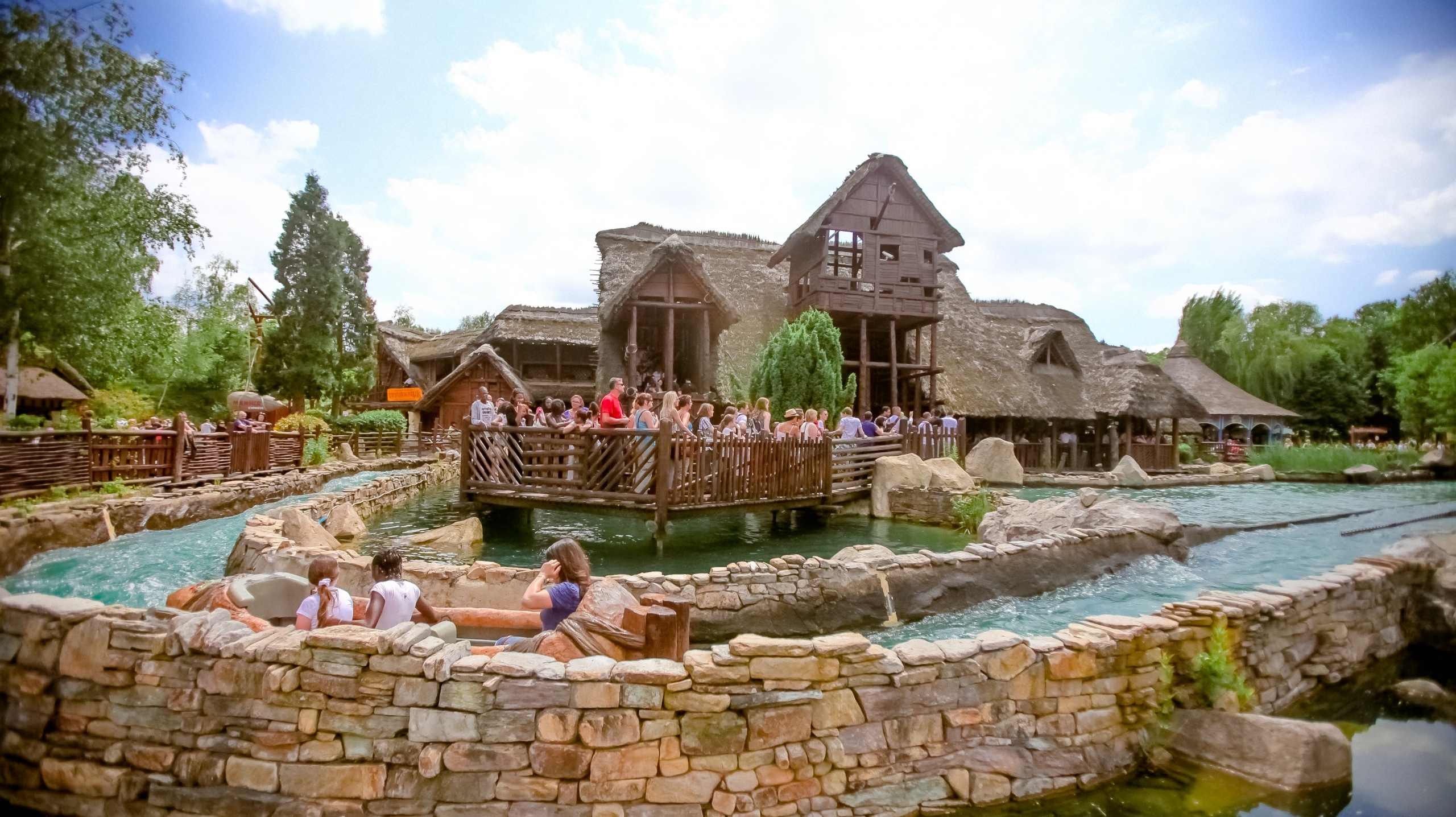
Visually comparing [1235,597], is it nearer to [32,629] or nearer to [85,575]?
[32,629]

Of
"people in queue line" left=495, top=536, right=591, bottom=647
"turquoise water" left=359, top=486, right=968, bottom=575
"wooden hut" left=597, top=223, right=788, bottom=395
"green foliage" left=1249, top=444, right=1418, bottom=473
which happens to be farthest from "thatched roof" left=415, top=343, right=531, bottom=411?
"green foliage" left=1249, top=444, right=1418, bottom=473

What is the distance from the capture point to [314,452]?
20.5 m

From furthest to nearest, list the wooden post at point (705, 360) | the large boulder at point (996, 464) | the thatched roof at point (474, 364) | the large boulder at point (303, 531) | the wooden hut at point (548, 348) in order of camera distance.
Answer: the wooden hut at point (548, 348) → the thatched roof at point (474, 364) → the wooden post at point (705, 360) → the large boulder at point (996, 464) → the large boulder at point (303, 531)

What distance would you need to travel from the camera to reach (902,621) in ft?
25.7

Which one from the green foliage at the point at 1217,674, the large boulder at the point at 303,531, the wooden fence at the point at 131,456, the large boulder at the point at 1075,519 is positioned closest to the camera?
the green foliage at the point at 1217,674

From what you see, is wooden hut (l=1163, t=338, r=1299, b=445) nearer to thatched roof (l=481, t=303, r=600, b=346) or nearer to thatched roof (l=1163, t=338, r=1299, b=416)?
thatched roof (l=1163, t=338, r=1299, b=416)

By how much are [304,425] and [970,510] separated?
22964 millimetres

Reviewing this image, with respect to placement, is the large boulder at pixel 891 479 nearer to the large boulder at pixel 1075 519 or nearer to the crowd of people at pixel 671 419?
the crowd of people at pixel 671 419

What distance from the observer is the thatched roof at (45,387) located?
6027 millimetres

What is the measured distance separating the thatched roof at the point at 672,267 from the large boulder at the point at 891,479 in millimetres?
8140

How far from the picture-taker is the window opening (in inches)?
914

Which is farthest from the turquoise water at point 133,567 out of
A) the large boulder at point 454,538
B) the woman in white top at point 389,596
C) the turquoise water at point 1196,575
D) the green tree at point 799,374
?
the green tree at point 799,374

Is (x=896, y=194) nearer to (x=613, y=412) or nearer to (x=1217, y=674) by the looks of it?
(x=613, y=412)

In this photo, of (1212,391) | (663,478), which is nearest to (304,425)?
(663,478)
